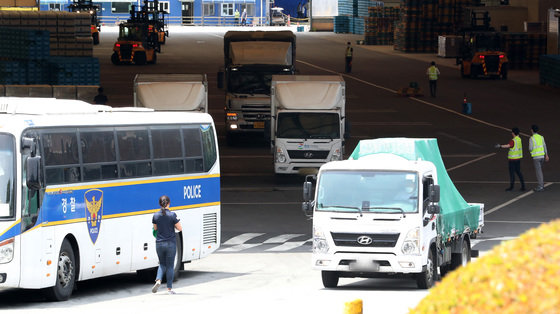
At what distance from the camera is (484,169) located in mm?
37594

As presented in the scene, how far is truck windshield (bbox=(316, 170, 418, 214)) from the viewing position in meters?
18.0

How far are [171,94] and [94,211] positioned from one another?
54.9 feet

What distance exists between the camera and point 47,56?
53.2m

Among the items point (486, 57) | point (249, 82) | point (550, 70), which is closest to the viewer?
point (249, 82)

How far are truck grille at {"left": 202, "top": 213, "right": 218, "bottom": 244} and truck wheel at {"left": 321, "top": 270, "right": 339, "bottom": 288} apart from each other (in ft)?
10.9

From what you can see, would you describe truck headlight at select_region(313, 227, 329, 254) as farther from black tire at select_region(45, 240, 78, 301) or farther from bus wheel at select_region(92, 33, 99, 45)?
bus wheel at select_region(92, 33, 99, 45)

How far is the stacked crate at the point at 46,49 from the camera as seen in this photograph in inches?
2035

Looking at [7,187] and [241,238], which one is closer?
[7,187]

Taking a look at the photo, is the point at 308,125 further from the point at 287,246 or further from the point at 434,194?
the point at 434,194

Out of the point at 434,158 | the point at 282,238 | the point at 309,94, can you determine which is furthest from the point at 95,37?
the point at 434,158

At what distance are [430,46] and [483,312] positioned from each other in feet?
311

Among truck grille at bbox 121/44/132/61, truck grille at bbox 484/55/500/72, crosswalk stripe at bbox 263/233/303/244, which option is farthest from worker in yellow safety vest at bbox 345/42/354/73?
crosswalk stripe at bbox 263/233/303/244

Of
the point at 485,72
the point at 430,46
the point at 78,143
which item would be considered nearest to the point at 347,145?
the point at 78,143

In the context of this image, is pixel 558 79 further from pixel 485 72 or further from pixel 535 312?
pixel 535 312
